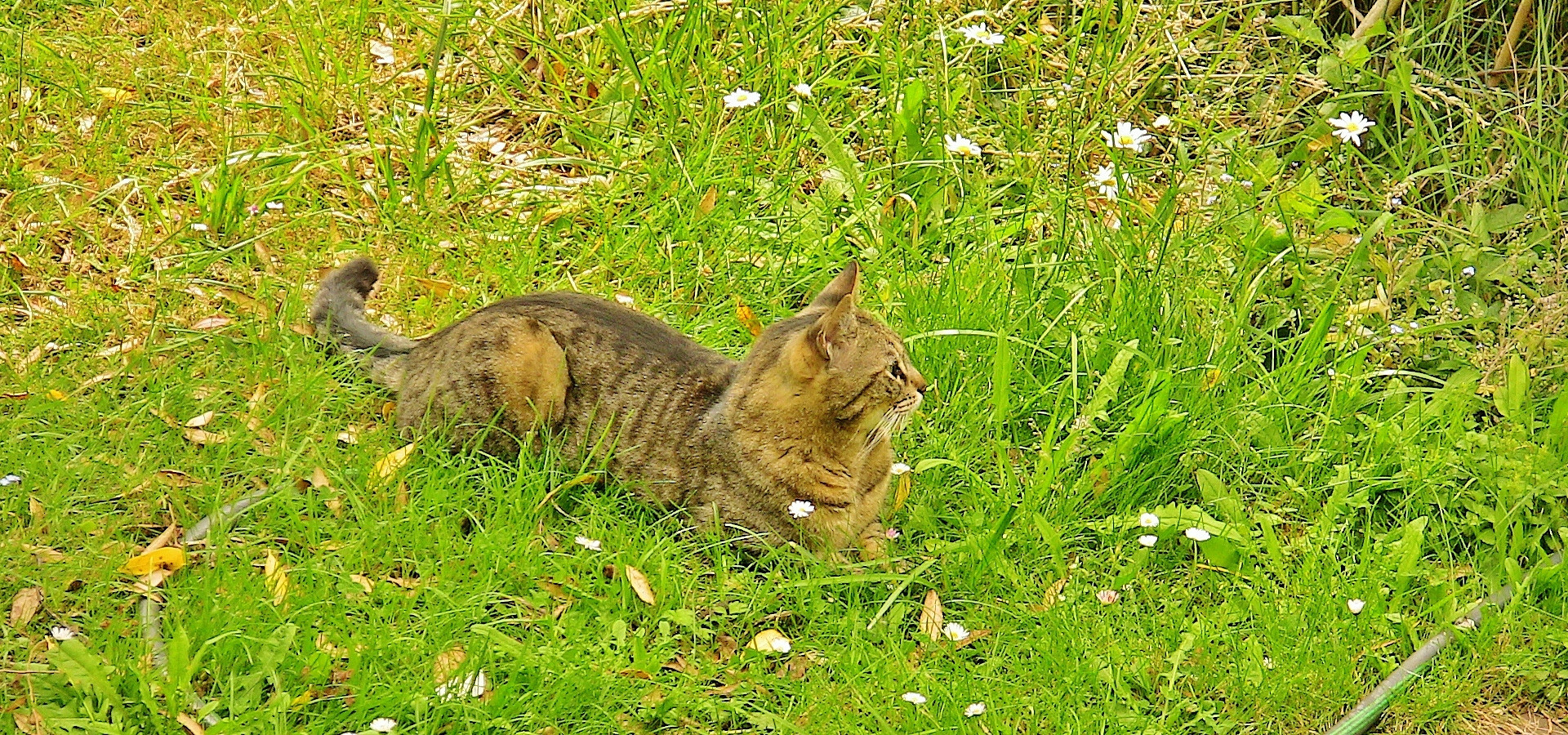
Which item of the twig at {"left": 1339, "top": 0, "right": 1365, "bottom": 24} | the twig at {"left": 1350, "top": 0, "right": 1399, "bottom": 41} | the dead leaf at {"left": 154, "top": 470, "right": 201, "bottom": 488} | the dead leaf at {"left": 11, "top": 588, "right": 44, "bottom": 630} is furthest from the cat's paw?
the twig at {"left": 1339, "top": 0, "right": 1365, "bottom": 24}

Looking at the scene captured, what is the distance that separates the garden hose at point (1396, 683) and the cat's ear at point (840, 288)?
1583mm

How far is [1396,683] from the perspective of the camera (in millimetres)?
3541

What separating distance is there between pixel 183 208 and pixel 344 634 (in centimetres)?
222

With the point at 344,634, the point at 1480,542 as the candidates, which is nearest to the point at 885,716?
the point at 344,634

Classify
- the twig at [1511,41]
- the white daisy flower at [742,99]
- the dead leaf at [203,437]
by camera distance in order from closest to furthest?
the dead leaf at [203,437]
the twig at [1511,41]
the white daisy flower at [742,99]

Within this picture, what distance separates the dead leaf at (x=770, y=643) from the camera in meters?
3.57

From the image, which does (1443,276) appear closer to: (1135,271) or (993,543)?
(1135,271)

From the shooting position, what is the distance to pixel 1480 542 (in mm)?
4039

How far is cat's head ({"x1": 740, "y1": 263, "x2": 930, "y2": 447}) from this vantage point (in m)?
3.81

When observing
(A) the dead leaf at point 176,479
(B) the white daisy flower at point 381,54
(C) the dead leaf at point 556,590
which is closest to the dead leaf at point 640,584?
(C) the dead leaf at point 556,590

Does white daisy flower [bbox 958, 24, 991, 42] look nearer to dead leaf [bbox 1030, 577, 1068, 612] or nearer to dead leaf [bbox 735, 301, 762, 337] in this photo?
dead leaf [bbox 735, 301, 762, 337]

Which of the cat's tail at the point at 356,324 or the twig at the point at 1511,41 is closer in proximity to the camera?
the cat's tail at the point at 356,324

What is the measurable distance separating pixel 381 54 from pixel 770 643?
326 centimetres

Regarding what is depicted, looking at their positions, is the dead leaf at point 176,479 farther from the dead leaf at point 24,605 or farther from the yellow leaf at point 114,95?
the yellow leaf at point 114,95
